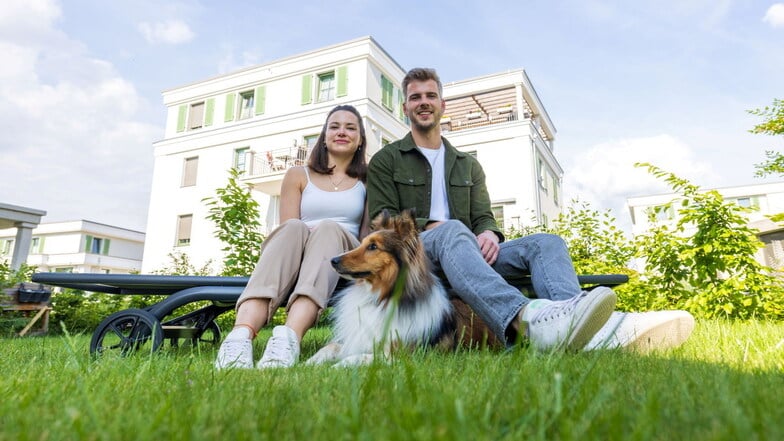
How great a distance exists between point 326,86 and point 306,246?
18.0 metres

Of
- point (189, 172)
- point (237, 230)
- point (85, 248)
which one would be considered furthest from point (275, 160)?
point (85, 248)

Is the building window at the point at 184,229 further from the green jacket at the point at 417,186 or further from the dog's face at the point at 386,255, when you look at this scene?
the dog's face at the point at 386,255

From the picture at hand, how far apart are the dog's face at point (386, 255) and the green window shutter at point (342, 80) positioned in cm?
1708

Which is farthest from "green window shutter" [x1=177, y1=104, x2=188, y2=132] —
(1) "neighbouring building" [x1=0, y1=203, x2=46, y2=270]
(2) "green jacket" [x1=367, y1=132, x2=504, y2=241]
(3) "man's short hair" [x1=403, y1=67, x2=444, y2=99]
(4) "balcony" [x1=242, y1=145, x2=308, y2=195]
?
(2) "green jacket" [x1=367, y1=132, x2=504, y2=241]

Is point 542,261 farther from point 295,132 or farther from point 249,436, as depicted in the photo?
point 295,132

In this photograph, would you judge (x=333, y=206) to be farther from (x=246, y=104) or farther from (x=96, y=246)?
(x=96, y=246)

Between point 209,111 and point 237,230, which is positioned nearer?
point 237,230

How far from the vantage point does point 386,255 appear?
8.14 ft

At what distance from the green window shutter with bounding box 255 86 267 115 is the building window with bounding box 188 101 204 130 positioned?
9.77ft

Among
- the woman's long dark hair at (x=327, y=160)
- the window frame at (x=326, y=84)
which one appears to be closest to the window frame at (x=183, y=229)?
the window frame at (x=326, y=84)

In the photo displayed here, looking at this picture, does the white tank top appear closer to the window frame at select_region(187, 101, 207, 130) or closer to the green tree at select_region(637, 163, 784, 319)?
the green tree at select_region(637, 163, 784, 319)

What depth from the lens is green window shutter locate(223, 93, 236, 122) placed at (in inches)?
822

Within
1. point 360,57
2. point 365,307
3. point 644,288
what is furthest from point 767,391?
point 360,57

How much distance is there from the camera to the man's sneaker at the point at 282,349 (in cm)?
202
